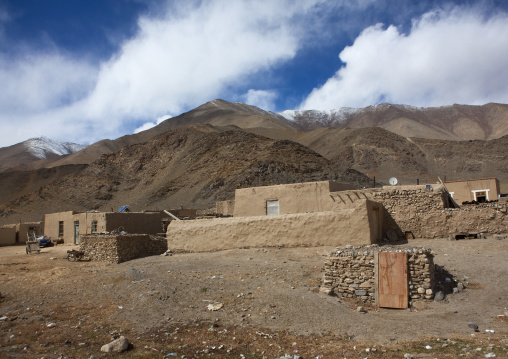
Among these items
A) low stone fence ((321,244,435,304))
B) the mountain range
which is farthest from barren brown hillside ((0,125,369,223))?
low stone fence ((321,244,435,304))

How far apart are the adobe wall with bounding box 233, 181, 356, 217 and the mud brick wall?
233 cm

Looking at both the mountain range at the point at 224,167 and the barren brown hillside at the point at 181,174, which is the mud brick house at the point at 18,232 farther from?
the barren brown hillside at the point at 181,174

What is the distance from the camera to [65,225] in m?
25.4

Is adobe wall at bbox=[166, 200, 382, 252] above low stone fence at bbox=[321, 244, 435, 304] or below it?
above

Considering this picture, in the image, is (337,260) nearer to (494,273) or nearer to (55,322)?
(494,273)

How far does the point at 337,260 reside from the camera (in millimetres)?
9133

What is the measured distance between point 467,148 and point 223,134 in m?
41.7

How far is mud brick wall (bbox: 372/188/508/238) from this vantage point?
13664 millimetres

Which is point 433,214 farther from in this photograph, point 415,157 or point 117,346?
point 415,157

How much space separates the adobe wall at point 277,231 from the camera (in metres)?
13.0

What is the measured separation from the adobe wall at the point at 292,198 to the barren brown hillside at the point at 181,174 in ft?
73.1

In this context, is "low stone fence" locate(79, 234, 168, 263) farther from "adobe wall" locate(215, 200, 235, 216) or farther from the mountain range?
the mountain range

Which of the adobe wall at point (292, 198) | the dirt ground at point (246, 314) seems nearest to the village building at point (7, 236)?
the dirt ground at point (246, 314)

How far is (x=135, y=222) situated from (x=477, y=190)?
2351 centimetres
